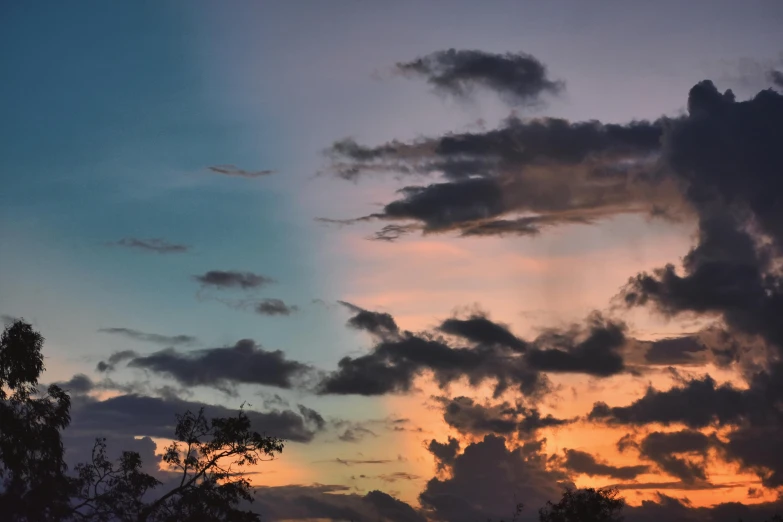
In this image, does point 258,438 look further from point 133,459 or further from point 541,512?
point 541,512

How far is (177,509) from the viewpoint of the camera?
48.8m

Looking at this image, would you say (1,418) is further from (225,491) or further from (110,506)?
(225,491)

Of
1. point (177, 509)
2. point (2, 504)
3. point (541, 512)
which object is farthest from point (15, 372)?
point (541, 512)

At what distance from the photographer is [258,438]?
168 ft

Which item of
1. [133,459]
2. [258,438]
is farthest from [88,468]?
[258,438]

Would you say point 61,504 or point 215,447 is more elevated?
point 215,447

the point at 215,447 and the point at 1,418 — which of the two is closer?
the point at 1,418

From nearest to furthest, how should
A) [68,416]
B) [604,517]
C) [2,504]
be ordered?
1. [2,504]
2. [68,416]
3. [604,517]

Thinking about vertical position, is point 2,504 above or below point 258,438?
below

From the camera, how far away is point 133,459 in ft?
171

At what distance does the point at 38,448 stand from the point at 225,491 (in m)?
9.78

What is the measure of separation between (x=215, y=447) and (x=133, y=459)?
508 cm

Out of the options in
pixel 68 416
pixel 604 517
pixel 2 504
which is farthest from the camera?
pixel 604 517

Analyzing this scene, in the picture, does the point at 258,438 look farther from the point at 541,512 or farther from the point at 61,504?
the point at 541,512
